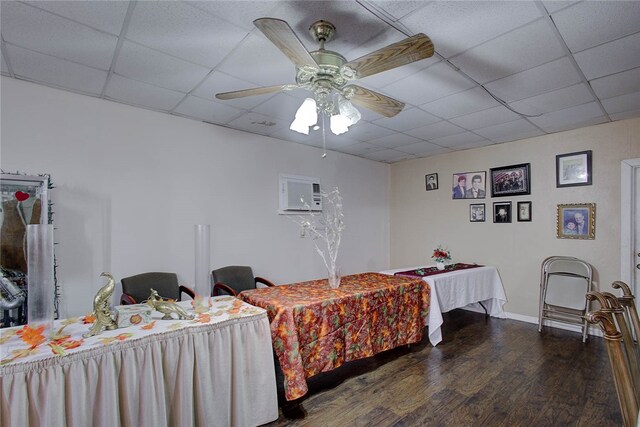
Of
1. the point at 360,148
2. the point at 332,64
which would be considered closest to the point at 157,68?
the point at 332,64

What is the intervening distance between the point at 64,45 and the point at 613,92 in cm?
441

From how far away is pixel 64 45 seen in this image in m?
2.12

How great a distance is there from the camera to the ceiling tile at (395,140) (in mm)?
4203

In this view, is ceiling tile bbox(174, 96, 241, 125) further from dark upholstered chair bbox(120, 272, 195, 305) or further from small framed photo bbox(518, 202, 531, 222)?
small framed photo bbox(518, 202, 531, 222)

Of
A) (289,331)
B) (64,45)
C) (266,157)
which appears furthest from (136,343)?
(266,157)

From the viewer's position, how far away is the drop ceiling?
1.79 meters

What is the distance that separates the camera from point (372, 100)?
2199mm

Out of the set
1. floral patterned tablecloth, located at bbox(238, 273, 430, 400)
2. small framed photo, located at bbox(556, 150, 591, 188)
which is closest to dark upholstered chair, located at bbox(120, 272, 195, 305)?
floral patterned tablecloth, located at bbox(238, 273, 430, 400)

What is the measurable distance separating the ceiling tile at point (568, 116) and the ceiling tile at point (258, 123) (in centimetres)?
288

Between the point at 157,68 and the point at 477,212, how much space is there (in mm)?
4465

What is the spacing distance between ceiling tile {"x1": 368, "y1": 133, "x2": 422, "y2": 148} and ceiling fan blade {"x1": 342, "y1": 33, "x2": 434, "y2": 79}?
2436mm

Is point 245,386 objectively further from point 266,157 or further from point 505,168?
point 505,168

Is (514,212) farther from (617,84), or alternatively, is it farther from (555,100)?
(617,84)

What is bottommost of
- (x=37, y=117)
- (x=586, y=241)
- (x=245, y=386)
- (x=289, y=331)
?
(x=245, y=386)
